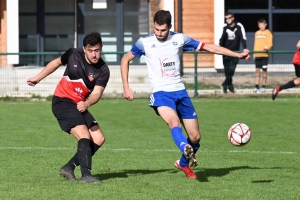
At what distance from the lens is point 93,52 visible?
894cm

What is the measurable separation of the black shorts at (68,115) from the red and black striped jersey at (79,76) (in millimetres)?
79

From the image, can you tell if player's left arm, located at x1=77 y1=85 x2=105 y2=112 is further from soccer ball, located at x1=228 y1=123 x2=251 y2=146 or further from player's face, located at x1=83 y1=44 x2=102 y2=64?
soccer ball, located at x1=228 y1=123 x2=251 y2=146

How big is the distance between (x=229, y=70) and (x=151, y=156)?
10.5 metres

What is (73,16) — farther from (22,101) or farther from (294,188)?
(294,188)

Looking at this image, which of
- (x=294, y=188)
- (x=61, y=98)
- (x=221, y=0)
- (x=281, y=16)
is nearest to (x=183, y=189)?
(x=294, y=188)

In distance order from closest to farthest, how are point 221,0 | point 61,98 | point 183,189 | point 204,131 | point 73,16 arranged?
A: point 183,189 < point 61,98 < point 204,131 < point 221,0 < point 73,16

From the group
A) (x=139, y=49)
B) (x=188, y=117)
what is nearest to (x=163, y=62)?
(x=139, y=49)

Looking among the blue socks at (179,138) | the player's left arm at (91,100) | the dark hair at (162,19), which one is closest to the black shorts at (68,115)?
the player's left arm at (91,100)

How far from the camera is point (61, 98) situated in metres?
9.27

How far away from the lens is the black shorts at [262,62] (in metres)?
21.8

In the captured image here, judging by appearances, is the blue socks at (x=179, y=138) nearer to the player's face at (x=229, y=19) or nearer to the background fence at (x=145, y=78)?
the background fence at (x=145, y=78)

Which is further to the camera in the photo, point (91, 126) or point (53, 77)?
point (53, 77)

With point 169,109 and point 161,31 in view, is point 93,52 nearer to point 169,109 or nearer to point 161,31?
point 161,31

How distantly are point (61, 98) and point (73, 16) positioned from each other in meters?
20.3
